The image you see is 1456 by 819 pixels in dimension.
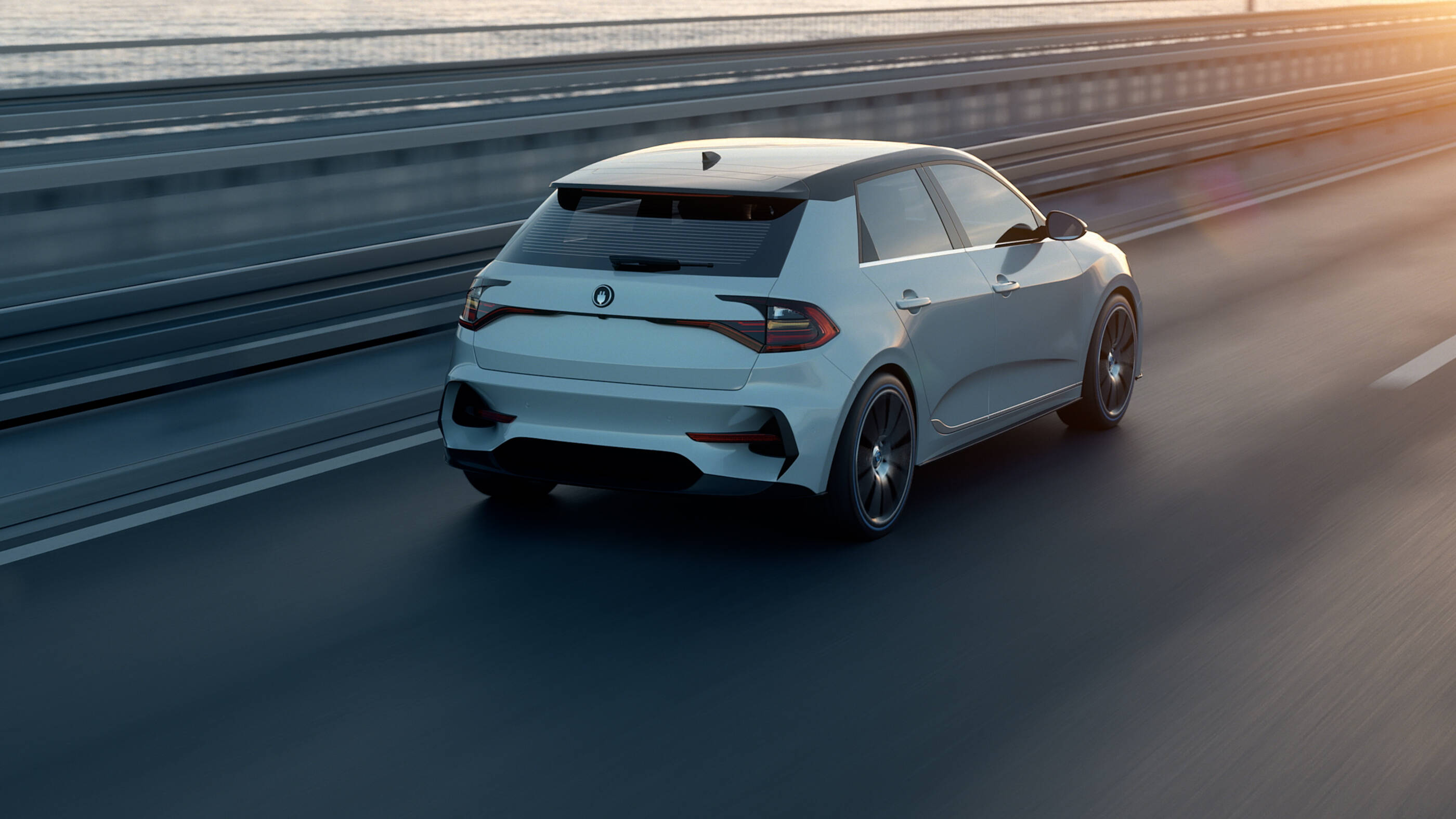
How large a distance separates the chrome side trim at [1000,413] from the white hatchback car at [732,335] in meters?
0.02

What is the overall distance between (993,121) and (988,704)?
21201 millimetres

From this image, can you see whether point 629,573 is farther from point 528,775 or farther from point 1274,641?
point 1274,641

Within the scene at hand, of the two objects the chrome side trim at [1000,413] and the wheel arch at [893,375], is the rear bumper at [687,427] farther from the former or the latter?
the chrome side trim at [1000,413]

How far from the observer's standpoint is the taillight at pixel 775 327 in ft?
19.4

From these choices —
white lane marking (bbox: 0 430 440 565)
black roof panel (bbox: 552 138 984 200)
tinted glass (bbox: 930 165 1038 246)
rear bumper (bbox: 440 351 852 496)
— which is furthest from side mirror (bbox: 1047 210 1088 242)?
white lane marking (bbox: 0 430 440 565)

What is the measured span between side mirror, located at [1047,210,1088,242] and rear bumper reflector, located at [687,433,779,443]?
7.40ft

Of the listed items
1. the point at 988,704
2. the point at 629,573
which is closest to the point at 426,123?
the point at 629,573

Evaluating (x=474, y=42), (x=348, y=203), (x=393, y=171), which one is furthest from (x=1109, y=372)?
(x=474, y=42)

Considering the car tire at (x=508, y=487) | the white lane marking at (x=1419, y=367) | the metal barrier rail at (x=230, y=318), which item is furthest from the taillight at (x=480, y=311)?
the white lane marking at (x=1419, y=367)

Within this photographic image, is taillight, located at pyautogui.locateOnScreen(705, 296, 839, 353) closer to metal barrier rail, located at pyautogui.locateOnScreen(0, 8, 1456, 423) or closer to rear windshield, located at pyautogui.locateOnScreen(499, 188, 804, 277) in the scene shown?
rear windshield, located at pyautogui.locateOnScreen(499, 188, 804, 277)

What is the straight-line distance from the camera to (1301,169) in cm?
2158

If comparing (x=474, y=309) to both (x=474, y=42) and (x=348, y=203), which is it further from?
(x=474, y=42)

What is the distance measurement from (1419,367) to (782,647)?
5.94 metres

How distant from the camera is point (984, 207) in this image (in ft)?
24.5
